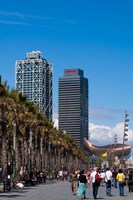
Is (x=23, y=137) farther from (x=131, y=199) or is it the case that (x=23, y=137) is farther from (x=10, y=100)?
(x=131, y=199)

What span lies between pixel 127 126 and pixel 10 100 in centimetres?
1216

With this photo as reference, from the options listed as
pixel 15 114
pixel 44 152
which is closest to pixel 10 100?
pixel 15 114

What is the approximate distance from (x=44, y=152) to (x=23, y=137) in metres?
27.1

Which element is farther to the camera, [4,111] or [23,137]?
[23,137]

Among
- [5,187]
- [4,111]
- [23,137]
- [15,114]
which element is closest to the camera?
[5,187]

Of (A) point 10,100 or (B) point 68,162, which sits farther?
(B) point 68,162

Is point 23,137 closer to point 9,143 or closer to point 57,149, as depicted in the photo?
point 9,143

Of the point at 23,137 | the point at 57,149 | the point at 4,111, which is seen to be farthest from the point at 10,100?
the point at 57,149

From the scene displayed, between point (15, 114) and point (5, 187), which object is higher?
point (15, 114)

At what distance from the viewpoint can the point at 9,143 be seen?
78.2 metres

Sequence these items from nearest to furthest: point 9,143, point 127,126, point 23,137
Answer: point 127,126
point 23,137
point 9,143

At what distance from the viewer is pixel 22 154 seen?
68.3 meters

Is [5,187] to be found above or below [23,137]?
below

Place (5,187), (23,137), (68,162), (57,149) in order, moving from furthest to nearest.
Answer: (68,162) → (57,149) → (23,137) → (5,187)
